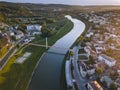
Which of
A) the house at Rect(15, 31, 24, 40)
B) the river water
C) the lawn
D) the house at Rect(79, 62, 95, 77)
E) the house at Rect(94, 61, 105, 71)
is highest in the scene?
the house at Rect(94, 61, 105, 71)

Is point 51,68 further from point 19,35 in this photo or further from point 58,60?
point 19,35

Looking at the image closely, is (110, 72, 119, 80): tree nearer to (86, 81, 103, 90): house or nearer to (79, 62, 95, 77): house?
(79, 62, 95, 77): house

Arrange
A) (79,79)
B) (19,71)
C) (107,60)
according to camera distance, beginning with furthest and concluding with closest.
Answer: (107,60)
(19,71)
(79,79)

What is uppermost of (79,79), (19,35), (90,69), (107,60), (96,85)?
(107,60)

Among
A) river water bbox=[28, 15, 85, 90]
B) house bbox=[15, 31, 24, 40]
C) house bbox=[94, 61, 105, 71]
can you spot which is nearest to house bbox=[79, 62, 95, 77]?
house bbox=[94, 61, 105, 71]

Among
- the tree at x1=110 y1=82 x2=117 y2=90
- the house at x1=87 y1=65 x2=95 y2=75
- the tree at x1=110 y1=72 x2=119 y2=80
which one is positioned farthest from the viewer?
the house at x1=87 y1=65 x2=95 y2=75

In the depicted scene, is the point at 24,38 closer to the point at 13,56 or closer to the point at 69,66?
the point at 13,56

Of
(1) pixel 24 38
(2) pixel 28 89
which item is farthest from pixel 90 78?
(1) pixel 24 38

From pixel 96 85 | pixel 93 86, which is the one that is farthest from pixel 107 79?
pixel 93 86

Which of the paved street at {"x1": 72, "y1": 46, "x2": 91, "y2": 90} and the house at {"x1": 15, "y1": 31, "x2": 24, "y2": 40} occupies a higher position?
the house at {"x1": 15, "y1": 31, "x2": 24, "y2": 40}
